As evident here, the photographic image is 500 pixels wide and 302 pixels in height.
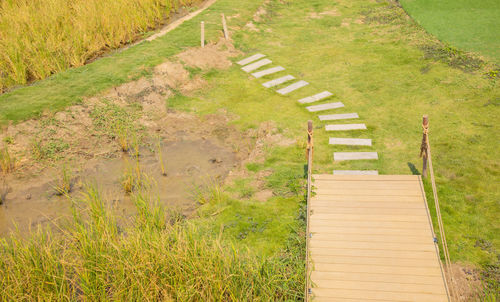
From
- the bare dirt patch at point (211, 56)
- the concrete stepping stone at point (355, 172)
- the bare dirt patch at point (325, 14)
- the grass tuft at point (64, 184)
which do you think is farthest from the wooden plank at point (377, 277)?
the bare dirt patch at point (325, 14)

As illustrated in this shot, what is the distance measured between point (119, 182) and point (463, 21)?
12.2m

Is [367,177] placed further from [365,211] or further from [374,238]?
[374,238]

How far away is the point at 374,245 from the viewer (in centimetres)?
571

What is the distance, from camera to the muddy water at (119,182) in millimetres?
7113

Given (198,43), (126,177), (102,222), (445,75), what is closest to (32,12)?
(198,43)

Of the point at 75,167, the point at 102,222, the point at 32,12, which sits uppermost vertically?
the point at 32,12

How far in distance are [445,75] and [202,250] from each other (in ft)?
28.4

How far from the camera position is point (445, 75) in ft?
35.1

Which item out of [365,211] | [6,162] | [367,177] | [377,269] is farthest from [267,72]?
[377,269]

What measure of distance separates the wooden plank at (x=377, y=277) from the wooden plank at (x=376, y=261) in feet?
0.63

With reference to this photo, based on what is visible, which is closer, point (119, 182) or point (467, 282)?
point (467, 282)

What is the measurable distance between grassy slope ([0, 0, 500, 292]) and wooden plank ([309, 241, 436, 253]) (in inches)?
22.4

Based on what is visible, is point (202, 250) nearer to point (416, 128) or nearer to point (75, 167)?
point (75, 167)

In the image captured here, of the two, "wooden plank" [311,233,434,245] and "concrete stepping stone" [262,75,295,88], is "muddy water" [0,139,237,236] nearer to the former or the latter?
"wooden plank" [311,233,434,245]
